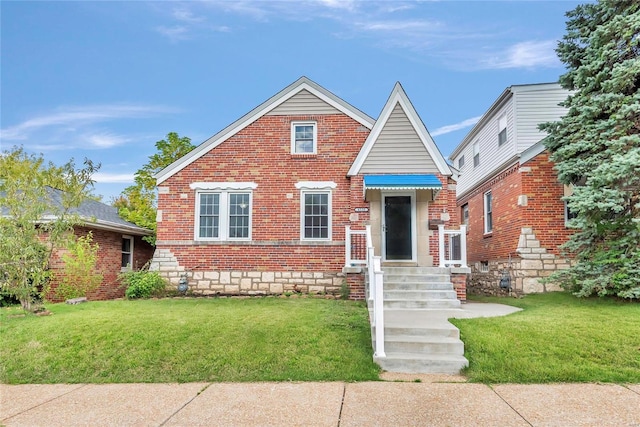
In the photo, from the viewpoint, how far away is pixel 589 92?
33.9 ft

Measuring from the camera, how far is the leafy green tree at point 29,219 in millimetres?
8820

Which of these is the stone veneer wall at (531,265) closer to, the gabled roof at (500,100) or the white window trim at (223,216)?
the gabled roof at (500,100)

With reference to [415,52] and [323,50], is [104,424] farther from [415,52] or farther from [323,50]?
[415,52]

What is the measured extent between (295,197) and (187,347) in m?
6.60

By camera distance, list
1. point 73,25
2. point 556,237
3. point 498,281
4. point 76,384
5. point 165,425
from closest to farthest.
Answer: point 165,425, point 76,384, point 73,25, point 556,237, point 498,281

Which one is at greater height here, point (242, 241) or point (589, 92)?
point (589, 92)

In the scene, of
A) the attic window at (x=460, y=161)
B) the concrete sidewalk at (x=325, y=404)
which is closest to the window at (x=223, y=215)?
the concrete sidewalk at (x=325, y=404)

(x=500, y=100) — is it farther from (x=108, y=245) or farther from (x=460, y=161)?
(x=108, y=245)

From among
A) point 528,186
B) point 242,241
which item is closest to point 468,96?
point 528,186

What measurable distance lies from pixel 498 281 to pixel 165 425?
12276 mm

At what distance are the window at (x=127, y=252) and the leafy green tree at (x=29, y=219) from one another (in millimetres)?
5444

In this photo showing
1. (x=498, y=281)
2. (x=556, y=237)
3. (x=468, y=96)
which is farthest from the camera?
(x=468, y=96)

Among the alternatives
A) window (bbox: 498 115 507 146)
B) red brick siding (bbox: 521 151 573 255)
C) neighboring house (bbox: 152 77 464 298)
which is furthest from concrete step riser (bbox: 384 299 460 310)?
window (bbox: 498 115 507 146)

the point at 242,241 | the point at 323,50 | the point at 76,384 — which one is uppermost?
the point at 323,50
